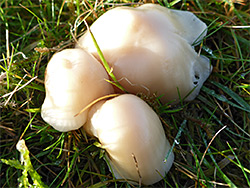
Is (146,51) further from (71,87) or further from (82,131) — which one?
(82,131)

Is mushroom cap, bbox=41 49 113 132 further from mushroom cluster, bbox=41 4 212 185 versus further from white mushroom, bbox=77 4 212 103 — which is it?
white mushroom, bbox=77 4 212 103

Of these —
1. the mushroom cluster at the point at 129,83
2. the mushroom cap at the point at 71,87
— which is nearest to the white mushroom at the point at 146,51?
the mushroom cluster at the point at 129,83

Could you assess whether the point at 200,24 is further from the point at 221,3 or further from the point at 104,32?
the point at 104,32

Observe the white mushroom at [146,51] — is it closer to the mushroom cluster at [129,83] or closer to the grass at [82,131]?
the mushroom cluster at [129,83]

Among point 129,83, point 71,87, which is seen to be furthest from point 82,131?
point 129,83

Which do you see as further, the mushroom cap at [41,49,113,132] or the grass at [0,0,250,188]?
the grass at [0,0,250,188]

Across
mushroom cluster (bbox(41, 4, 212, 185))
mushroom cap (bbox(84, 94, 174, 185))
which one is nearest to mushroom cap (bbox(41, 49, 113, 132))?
mushroom cluster (bbox(41, 4, 212, 185))
